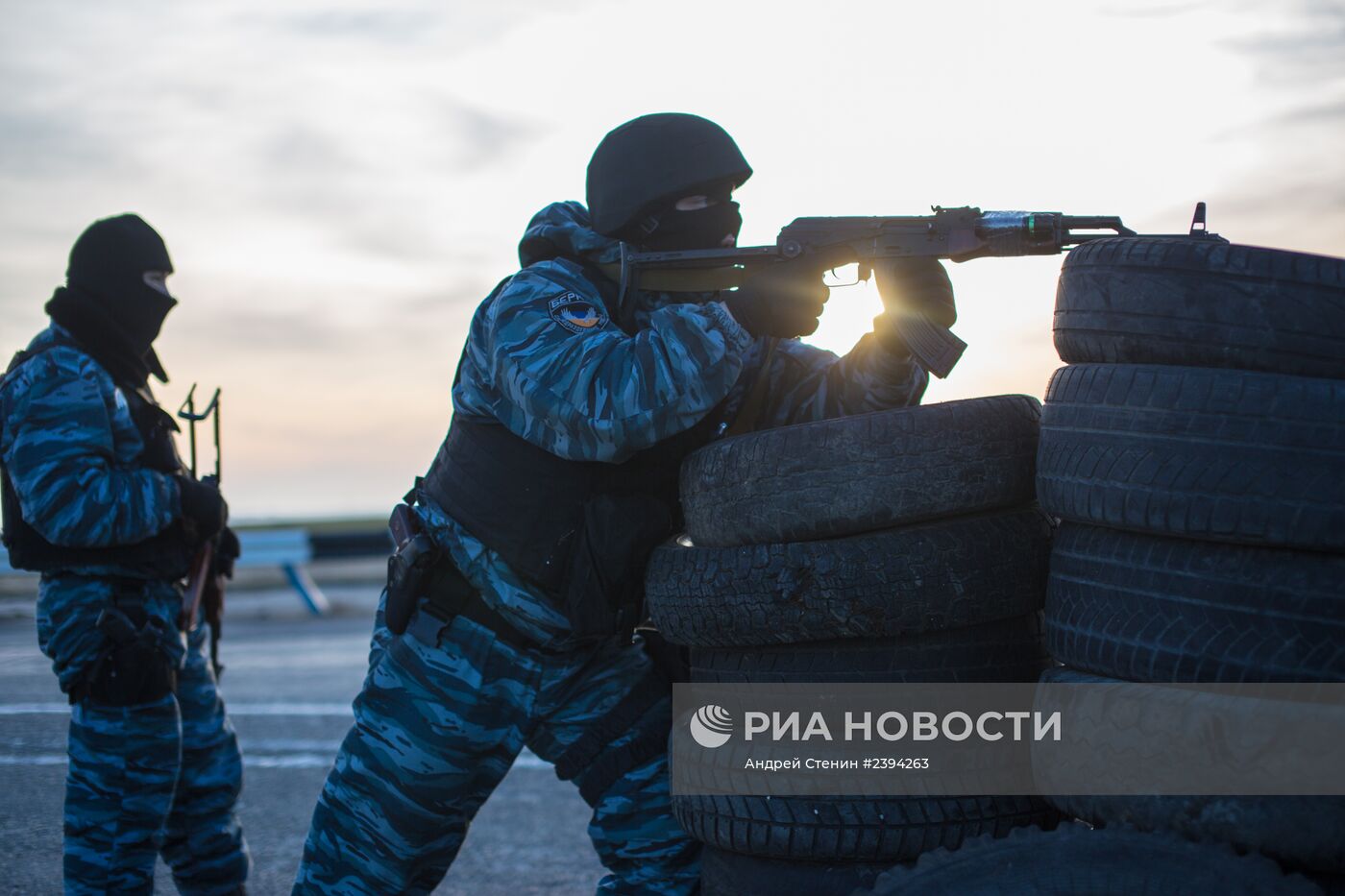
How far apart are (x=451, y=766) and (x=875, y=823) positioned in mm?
1029

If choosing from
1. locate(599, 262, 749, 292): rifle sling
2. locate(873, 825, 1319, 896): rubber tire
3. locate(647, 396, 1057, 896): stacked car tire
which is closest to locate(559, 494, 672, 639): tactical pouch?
locate(647, 396, 1057, 896): stacked car tire

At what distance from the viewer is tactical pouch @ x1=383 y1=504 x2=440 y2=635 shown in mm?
3123

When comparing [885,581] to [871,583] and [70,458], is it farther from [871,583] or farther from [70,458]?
[70,458]

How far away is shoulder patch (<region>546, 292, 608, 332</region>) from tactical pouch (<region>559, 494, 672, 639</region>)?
404 mm

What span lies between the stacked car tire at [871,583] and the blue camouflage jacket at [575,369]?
0.70 ft

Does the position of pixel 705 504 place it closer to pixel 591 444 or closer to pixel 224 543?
pixel 591 444

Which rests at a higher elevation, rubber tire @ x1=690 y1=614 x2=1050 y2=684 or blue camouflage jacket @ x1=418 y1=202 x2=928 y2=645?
blue camouflage jacket @ x1=418 y1=202 x2=928 y2=645

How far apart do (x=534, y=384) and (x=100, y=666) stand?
78.5 inches

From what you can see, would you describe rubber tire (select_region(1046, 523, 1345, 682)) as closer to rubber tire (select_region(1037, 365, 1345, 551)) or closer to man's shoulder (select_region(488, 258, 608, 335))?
rubber tire (select_region(1037, 365, 1345, 551))

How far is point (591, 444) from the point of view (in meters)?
2.92

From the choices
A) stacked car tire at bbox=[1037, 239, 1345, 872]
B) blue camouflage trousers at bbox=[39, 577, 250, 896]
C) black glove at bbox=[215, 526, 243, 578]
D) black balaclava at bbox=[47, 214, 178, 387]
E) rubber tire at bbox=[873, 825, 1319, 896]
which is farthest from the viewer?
black glove at bbox=[215, 526, 243, 578]

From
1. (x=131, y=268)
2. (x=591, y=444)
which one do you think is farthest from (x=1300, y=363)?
(x=131, y=268)

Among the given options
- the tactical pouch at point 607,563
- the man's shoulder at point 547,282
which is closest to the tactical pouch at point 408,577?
the tactical pouch at point 607,563

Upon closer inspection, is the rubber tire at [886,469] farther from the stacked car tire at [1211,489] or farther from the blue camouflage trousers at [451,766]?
the blue camouflage trousers at [451,766]
